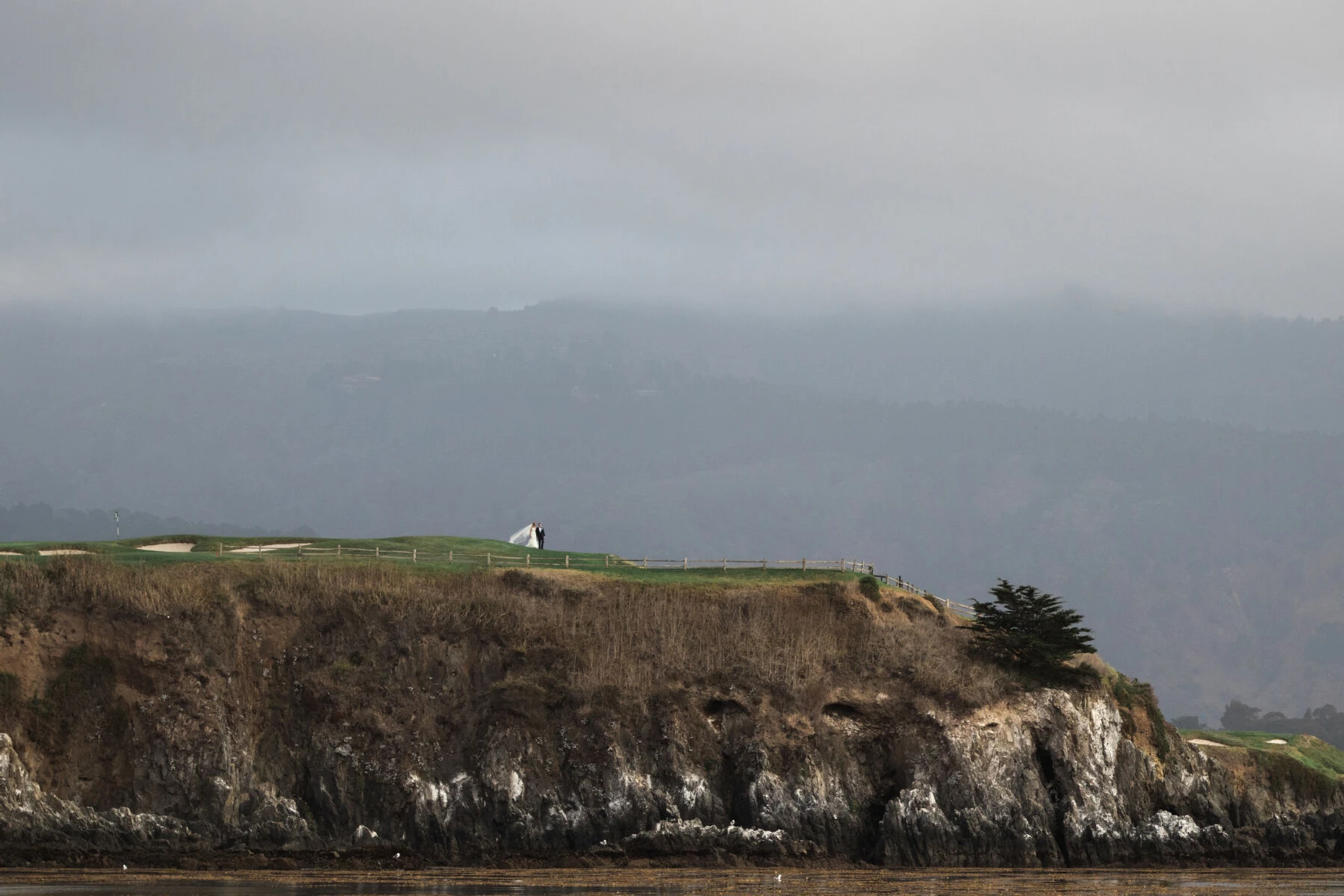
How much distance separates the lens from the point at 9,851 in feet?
216

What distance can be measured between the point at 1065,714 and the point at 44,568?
48502mm

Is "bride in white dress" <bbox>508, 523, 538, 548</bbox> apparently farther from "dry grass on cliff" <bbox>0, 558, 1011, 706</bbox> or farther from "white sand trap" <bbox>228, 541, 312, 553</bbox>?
"dry grass on cliff" <bbox>0, 558, 1011, 706</bbox>

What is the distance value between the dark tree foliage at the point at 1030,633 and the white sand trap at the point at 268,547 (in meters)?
Answer: 35.8

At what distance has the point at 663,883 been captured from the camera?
6050 cm

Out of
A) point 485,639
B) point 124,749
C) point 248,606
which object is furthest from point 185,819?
point 485,639

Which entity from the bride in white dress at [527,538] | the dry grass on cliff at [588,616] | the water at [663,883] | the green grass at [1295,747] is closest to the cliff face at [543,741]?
the dry grass on cliff at [588,616]

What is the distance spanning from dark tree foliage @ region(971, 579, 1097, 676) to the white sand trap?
35850 mm

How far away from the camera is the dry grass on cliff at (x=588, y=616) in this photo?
76.5 meters

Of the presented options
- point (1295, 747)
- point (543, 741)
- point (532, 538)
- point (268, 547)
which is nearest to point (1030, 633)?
point (1295, 747)

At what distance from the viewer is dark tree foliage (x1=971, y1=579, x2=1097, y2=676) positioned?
81688 millimetres

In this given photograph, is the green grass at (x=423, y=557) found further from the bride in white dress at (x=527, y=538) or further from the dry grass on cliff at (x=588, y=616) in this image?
the bride in white dress at (x=527, y=538)

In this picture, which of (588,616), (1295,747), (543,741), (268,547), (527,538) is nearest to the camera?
(543,741)

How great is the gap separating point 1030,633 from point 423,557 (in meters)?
31.2

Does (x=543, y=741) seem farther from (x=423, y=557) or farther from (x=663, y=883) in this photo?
(x=663, y=883)
